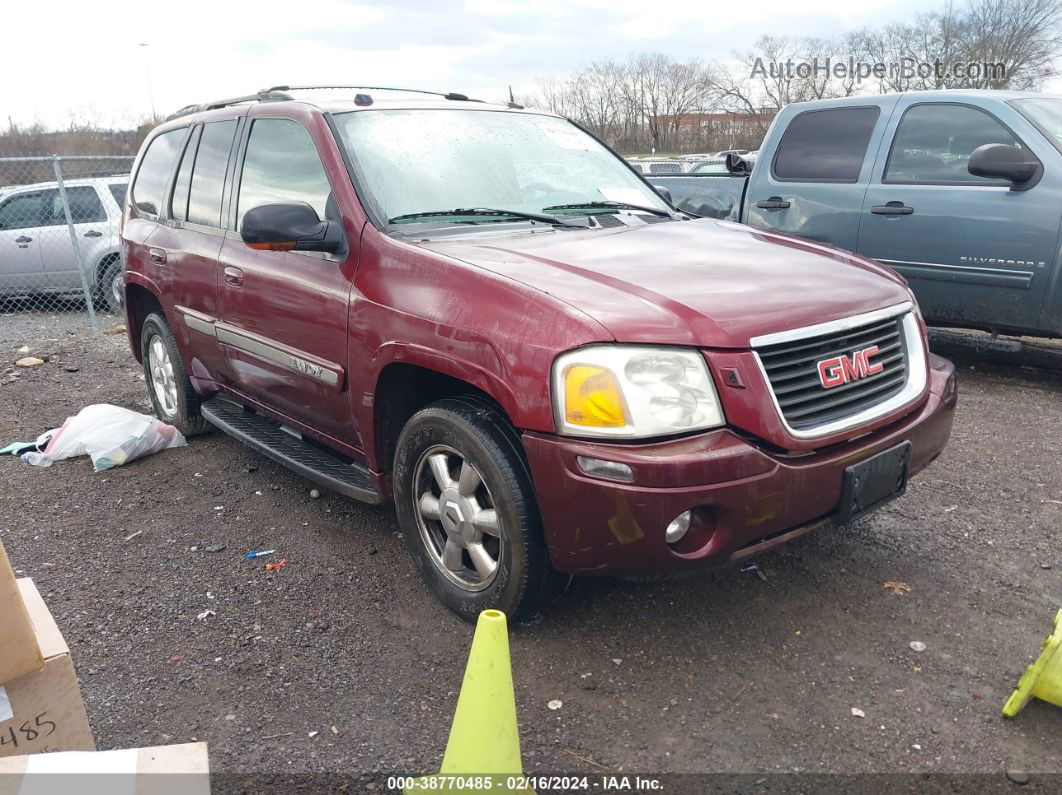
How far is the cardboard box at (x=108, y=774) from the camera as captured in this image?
155cm

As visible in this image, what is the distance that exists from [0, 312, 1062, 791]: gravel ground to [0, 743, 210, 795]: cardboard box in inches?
34.3

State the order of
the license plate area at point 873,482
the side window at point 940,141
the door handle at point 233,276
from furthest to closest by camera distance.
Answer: the side window at point 940,141, the door handle at point 233,276, the license plate area at point 873,482

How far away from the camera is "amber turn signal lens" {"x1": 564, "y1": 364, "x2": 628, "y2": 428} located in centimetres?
246

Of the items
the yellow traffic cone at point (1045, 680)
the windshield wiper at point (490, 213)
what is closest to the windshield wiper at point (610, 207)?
the windshield wiper at point (490, 213)

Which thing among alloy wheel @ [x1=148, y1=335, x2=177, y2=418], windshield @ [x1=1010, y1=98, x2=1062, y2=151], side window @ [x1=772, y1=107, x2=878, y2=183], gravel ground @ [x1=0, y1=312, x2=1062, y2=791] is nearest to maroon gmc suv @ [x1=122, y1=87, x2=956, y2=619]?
gravel ground @ [x1=0, y1=312, x2=1062, y2=791]

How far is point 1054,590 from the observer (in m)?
3.21

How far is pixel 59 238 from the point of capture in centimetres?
990

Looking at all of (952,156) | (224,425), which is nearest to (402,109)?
(224,425)

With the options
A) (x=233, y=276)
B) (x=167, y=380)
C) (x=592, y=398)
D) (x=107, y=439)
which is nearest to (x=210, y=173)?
(x=233, y=276)

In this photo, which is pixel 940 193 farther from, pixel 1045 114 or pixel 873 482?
pixel 873 482

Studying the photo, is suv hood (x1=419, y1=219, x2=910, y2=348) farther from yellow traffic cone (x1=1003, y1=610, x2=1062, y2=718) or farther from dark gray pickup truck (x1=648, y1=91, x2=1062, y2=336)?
dark gray pickup truck (x1=648, y1=91, x2=1062, y2=336)

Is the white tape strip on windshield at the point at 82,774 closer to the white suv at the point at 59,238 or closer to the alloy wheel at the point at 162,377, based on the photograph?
the alloy wheel at the point at 162,377

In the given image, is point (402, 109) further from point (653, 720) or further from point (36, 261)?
point (36, 261)

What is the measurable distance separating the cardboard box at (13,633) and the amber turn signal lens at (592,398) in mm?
1432
